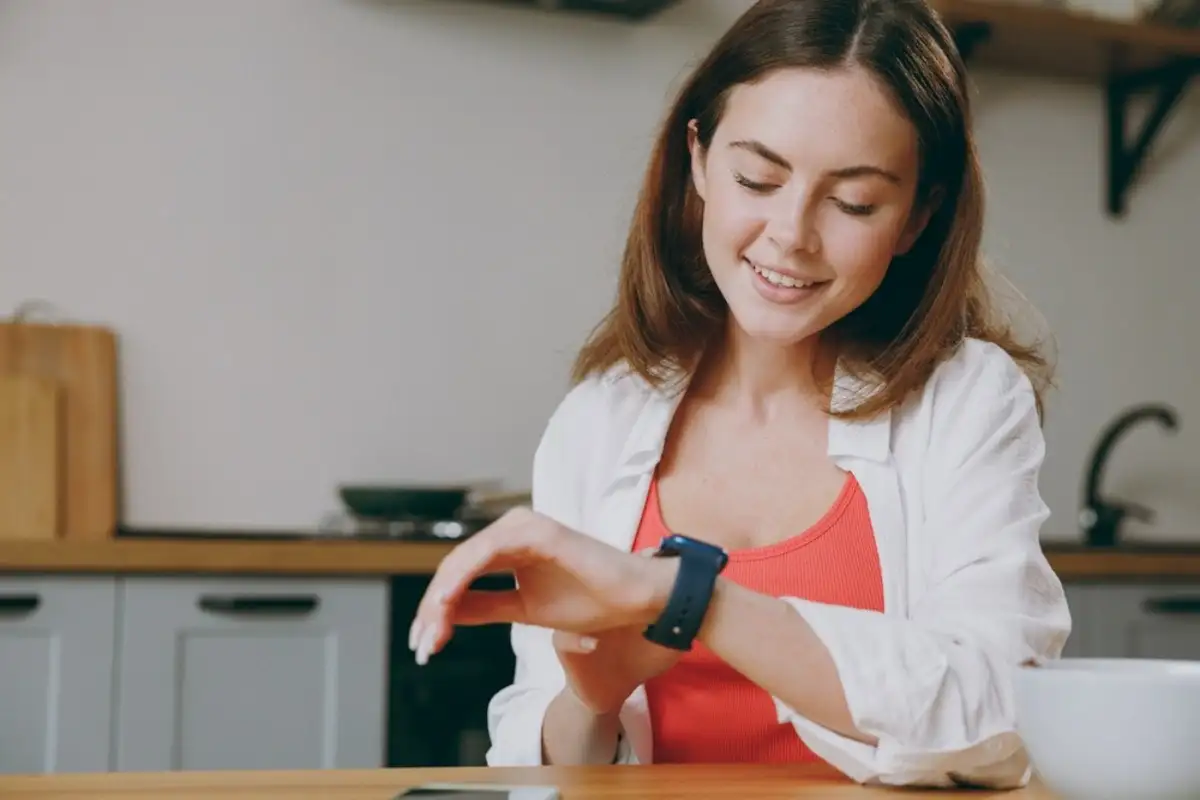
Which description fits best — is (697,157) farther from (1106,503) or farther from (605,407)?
(1106,503)

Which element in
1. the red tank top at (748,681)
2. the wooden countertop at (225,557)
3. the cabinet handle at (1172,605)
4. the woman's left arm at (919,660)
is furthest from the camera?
the cabinet handle at (1172,605)

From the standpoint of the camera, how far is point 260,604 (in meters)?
2.32

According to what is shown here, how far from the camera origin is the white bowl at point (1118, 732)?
2.45ft

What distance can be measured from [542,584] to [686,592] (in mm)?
96

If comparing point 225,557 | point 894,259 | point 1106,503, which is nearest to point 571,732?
point 894,259

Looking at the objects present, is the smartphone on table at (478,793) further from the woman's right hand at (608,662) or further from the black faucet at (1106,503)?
the black faucet at (1106,503)

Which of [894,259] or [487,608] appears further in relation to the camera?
[894,259]

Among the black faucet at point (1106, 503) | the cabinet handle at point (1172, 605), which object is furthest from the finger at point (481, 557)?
the black faucet at point (1106, 503)

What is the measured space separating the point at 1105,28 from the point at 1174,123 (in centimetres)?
53

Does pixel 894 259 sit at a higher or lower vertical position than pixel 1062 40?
lower

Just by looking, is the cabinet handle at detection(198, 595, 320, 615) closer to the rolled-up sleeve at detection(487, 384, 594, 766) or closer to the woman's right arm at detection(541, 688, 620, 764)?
the rolled-up sleeve at detection(487, 384, 594, 766)

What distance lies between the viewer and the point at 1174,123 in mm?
3553

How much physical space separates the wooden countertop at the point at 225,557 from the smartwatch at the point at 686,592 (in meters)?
1.40

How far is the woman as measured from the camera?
99 centimetres
